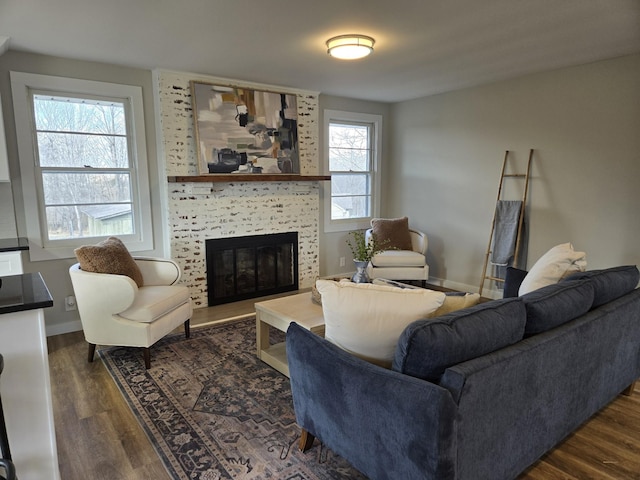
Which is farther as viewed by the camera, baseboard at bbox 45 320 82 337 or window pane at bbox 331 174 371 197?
window pane at bbox 331 174 371 197

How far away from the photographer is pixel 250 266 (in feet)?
15.8

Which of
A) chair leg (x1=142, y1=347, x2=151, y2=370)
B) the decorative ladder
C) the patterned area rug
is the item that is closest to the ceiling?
the decorative ladder

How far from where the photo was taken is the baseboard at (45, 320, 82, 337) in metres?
3.70

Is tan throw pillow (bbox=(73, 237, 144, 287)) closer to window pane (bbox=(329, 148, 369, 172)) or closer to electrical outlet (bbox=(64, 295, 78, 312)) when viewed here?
electrical outlet (bbox=(64, 295, 78, 312))

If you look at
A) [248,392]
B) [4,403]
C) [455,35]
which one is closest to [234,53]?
[455,35]

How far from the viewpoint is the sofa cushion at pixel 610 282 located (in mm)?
2186

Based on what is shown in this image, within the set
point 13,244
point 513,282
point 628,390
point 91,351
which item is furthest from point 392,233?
point 13,244

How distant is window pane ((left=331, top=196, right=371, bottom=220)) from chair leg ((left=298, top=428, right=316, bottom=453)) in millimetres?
3658

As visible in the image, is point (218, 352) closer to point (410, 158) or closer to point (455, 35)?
point (455, 35)

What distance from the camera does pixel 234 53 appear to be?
3.44 m

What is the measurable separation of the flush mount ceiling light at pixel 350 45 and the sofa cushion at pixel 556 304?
83.8 inches

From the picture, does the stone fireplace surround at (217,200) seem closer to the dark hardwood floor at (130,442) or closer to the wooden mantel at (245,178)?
the wooden mantel at (245,178)

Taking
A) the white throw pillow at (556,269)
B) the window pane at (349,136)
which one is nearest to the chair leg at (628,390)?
the white throw pillow at (556,269)

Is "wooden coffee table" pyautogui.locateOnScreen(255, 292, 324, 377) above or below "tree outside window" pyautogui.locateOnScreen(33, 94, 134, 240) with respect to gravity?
below
